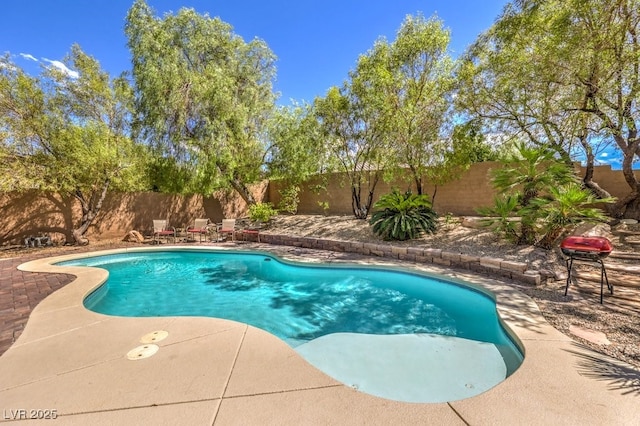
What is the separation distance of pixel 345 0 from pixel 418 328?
993 centimetres

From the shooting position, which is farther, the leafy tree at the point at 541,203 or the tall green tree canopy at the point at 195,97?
the tall green tree canopy at the point at 195,97

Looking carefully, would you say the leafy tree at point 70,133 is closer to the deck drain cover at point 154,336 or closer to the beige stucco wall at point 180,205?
the beige stucco wall at point 180,205

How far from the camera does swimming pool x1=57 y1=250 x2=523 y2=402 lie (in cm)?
314

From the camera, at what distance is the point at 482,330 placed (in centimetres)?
418

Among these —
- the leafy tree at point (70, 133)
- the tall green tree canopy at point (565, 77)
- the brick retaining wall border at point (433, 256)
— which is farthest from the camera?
the leafy tree at point (70, 133)

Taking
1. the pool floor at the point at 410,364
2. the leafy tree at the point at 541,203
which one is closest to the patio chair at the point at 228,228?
the pool floor at the point at 410,364

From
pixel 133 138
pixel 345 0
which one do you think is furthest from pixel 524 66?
pixel 133 138

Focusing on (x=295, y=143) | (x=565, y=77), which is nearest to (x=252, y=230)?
(x=295, y=143)

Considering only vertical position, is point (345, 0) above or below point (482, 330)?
above

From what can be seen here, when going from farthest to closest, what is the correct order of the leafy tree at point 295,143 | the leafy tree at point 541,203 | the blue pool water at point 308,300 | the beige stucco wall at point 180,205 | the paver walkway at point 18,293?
the leafy tree at point 295,143, the beige stucco wall at point 180,205, the leafy tree at point 541,203, the blue pool water at point 308,300, the paver walkway at point 18,293

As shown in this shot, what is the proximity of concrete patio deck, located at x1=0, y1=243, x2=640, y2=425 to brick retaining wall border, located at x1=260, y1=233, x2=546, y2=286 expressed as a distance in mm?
2247

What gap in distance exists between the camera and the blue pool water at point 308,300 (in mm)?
4574

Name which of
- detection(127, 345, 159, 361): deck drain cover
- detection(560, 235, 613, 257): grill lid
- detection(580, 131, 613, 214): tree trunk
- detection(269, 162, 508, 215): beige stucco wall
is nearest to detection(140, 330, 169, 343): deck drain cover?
detection(127, 345, 159, 361): deck drain cover

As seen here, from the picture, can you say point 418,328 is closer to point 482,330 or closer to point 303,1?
point 482,330
